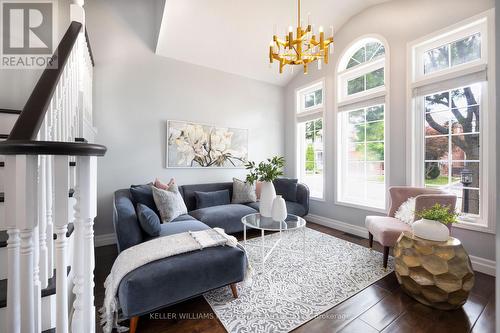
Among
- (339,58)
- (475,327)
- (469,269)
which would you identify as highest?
(339,58)

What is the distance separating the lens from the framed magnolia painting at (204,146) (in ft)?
11.7

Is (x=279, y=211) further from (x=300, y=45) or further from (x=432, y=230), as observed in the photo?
(x=300, y=45)

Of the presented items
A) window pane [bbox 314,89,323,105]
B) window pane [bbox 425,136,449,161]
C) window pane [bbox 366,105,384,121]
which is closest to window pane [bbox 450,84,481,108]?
window pane [bbox 425,136,449,161]

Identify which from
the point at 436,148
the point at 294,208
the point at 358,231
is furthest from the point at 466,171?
the point at 294,208

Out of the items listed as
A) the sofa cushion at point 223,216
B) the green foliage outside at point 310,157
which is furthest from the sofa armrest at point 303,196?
the sofa cushion at point 223,216

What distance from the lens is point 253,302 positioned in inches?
70.0

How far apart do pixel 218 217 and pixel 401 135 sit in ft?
9.27

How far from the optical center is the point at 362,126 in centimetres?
354

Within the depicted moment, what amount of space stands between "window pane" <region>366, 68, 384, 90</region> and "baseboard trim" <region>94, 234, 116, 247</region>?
15.0 feet

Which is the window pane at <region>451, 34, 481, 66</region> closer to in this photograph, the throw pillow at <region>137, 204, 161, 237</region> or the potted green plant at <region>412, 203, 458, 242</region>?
the potted green plant at <region>412, 203, 458, 242</region>

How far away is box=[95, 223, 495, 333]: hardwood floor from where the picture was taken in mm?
1531

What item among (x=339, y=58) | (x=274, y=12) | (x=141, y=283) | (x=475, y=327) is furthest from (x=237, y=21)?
(x=475, y=327)

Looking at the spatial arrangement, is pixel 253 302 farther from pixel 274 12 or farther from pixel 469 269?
pixel 274 12

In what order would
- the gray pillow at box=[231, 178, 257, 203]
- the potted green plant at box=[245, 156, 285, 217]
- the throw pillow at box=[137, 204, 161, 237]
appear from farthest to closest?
the gray pillow at box=[231, 178, 257, 203], the potted green plant at box=[245, 156, 285, 217], the throw pillow at box=[137, 204, 161, 237]
